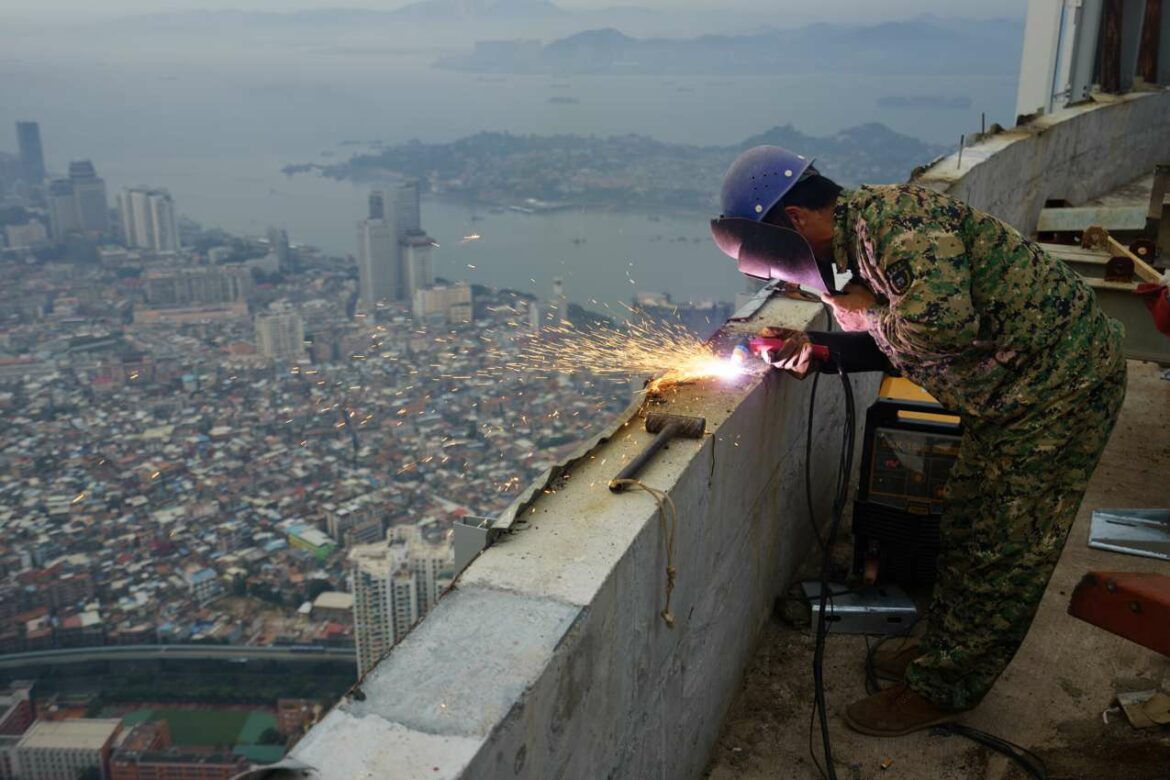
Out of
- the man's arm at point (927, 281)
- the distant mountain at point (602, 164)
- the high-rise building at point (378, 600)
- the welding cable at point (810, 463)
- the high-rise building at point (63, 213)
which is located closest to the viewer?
the man's arm at point (927, 281)

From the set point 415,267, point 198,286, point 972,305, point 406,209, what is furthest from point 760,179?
point 198,286

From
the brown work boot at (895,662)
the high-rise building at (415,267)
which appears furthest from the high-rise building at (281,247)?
the brown work boot at (895,662)

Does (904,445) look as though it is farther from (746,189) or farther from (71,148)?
(71,148)

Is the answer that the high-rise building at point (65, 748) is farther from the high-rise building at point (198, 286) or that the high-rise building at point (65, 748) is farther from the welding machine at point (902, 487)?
the high-rise building at point (198, 286)

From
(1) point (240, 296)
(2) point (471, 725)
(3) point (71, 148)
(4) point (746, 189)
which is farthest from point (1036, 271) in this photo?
(3) point (71, 148)

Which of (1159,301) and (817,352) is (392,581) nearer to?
(817,352)

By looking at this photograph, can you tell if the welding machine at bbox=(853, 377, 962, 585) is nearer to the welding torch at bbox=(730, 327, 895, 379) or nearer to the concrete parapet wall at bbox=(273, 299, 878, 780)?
the concrete parapet wall at bbox=(273, 299, 878, 780)

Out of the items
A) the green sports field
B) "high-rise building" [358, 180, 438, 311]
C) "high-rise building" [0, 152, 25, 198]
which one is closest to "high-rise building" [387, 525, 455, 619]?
the green sports field
